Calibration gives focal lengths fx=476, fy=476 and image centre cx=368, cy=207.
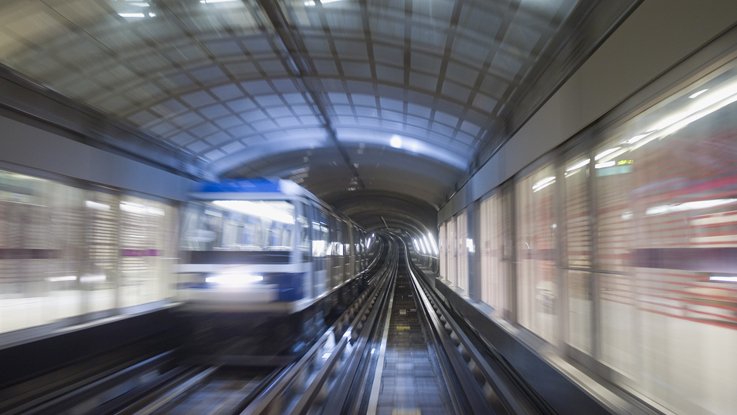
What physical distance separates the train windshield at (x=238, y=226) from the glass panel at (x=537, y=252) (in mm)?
3578

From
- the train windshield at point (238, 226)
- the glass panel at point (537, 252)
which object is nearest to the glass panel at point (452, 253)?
the glass panel at point (537, 252)

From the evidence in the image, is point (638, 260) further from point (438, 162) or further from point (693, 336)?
point (438, 162)

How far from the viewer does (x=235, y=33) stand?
253 inches

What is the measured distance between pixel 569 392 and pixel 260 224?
16.7 ft

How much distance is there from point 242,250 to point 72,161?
2.66 meters

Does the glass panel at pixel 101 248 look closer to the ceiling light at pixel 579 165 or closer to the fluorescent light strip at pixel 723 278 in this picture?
the ceiling light at pixel 579 165

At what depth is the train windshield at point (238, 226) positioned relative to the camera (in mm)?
7578

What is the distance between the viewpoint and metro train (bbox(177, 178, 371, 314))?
7.37 meters

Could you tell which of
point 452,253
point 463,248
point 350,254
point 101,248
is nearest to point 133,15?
point 101,248

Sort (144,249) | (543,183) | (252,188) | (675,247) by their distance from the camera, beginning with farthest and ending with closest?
(144,249) < (252,188) < (543,183) < (675,247)

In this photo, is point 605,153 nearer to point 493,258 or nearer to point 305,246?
point 493,258

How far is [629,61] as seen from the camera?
3436 mm

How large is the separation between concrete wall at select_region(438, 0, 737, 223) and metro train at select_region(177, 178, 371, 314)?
3890mm

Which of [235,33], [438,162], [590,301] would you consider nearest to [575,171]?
[590,301]
